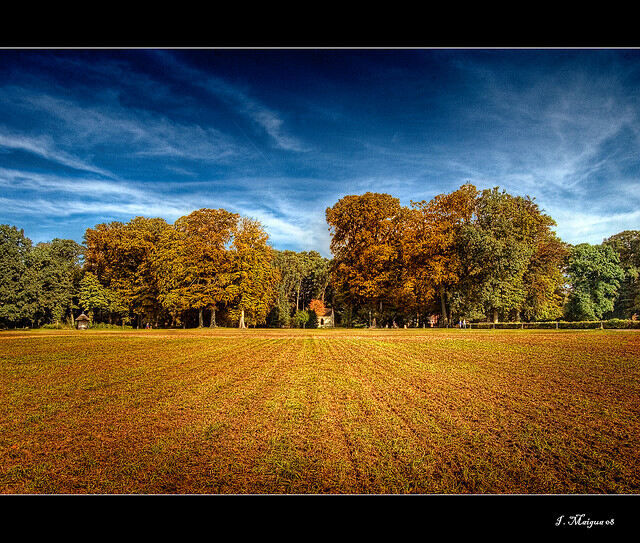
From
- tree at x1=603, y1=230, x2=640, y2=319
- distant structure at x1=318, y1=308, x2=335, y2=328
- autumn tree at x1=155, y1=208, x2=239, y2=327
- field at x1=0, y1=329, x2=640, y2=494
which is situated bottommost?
distant structure at x1=318, y1=308, x2=335, y2=328

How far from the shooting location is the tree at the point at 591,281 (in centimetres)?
2541

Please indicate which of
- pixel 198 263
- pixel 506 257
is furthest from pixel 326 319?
pixel 506 257

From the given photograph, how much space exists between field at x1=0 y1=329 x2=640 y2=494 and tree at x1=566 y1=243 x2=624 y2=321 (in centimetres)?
2258

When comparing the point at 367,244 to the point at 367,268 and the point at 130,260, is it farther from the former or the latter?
the point at 130,260

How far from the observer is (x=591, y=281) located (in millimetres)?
29859

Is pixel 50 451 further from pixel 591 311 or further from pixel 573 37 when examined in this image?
pixel 591 311

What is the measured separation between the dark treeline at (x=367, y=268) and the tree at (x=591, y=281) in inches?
5.4

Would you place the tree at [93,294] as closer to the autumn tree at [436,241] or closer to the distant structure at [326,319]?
the distant structure at [326,319]

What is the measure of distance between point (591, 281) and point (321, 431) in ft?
118

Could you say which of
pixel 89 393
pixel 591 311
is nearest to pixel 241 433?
pixel 89 393

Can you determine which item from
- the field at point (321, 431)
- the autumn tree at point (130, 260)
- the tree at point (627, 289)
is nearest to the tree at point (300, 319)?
the autumn tree at point (130, 260)

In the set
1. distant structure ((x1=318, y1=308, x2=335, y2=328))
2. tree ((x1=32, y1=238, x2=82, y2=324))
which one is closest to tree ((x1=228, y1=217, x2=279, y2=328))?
tree ((x1=32, y1=238, x2=82, y2=324))

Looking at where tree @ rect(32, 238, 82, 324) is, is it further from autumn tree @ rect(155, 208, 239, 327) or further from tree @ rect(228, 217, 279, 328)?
tree @ rect(228, 217, 279, 328)

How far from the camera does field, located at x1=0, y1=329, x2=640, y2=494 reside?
301cm
